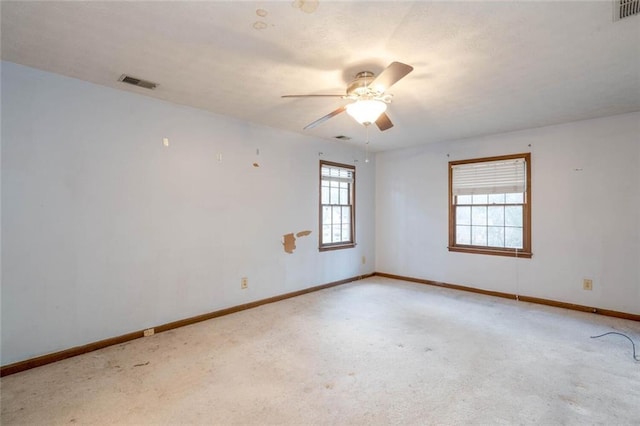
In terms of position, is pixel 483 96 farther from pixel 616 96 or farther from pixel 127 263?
pixel 127 263

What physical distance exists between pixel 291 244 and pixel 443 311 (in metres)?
2.28

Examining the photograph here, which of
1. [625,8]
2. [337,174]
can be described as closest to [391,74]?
[625,8]

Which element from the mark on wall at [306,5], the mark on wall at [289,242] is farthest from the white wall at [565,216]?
the mark on wall at [306,5]

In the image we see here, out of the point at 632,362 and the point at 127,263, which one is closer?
the point at 632,362

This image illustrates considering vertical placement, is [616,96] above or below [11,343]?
above

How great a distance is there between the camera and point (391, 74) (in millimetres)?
2225

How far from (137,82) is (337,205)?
346 cm

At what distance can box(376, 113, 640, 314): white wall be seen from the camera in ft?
12.5

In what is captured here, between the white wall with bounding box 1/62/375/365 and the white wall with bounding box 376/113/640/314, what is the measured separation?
263cm

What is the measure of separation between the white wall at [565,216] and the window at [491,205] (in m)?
0.11

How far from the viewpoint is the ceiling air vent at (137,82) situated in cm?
282

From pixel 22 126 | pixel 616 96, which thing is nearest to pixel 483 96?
pixel 616 96

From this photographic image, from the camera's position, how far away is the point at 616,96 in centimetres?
325

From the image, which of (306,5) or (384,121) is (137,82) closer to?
(306,5)
